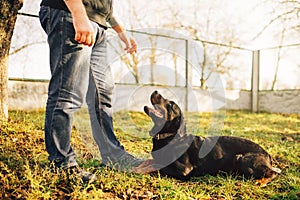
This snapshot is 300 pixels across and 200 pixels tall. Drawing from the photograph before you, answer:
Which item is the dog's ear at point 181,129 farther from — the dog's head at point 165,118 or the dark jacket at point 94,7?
the dark jacket at point 94,7

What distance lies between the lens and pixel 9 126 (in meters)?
3.84

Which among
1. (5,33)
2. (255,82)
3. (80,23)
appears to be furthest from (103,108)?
(255,82)

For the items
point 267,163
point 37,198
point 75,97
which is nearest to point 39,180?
point 37,198

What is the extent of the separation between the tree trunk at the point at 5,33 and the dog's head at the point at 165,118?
2.14 metres

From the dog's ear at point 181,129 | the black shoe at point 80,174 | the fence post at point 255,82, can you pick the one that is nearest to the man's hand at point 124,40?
the dog's ear at point 181,129

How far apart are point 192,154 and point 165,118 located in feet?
1.40

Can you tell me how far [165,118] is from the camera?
294 cm

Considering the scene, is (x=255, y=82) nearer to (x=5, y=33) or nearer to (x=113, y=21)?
(x=113, y=21)

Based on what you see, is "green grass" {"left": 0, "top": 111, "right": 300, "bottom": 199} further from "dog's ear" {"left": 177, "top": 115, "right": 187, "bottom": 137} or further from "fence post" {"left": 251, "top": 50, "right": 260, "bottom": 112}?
"fence post" {"left": 251, "top": 50, "right": 260, "bottom": 112}

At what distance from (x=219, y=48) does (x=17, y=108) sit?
6399 millimetres

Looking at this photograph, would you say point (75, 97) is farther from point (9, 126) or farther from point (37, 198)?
point (9, 126)

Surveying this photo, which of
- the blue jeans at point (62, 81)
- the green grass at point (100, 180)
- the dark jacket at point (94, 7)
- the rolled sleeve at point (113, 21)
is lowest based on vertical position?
the green grass at point (100, 180)

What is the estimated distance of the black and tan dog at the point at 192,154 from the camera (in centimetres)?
280

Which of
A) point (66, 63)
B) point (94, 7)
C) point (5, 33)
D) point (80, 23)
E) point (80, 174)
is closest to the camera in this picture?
point (80, 23)
